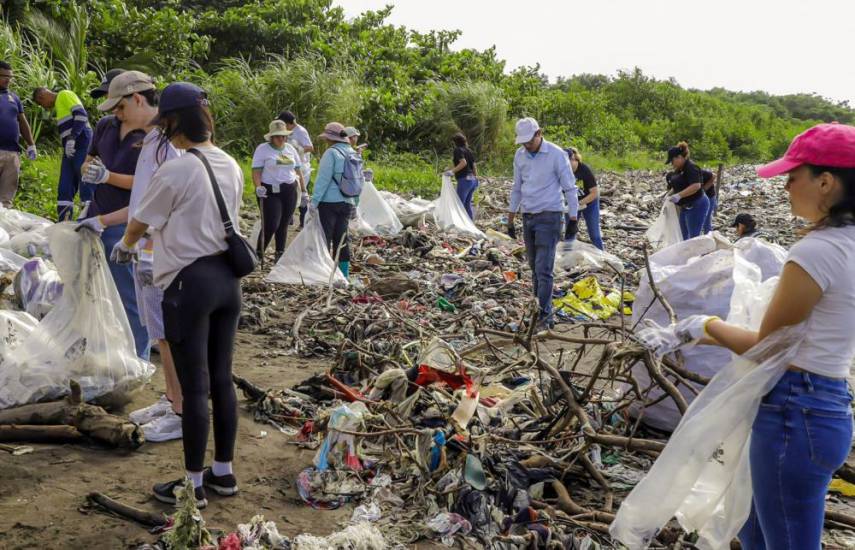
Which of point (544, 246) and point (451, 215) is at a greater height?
point (544, 246)

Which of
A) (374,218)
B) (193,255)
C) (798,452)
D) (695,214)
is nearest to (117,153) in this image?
(193,255)

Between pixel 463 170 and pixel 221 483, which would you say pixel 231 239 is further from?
pixel 463 170

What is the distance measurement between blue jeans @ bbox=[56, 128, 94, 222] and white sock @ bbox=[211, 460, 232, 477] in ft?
14.9

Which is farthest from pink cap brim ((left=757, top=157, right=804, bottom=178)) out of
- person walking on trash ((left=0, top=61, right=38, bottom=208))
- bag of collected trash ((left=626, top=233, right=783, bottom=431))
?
person walking on trash ((left=0, top=61, right=38, bottom=208))

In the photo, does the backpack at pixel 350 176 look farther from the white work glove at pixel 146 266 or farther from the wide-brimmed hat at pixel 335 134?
the white work glove at pixel 146 266

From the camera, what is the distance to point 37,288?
483 centimetres

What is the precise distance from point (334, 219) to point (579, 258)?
10.2 ft

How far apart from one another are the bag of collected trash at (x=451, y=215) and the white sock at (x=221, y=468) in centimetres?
762

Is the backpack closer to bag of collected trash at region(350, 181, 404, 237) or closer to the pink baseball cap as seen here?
bag of collected trash at region(350, 181, 404, 237)

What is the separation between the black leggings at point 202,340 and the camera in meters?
3.00

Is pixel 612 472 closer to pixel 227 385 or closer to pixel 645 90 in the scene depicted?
pixel 227 385

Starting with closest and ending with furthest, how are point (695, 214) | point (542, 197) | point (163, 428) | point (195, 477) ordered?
1. point (195, 477)
2. point (163, 428)
3. point (542, 197)
4. point (695, 214)

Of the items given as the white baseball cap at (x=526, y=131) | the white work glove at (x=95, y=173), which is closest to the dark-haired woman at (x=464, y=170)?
the white baseball cap at (x=526, y=131)

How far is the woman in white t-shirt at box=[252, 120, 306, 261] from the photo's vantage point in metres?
7.91
